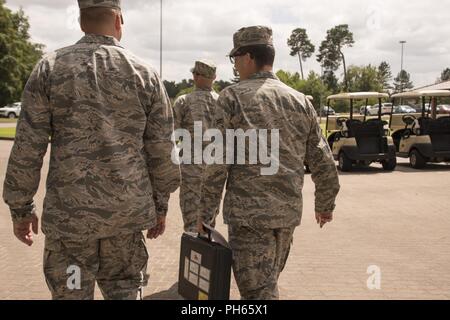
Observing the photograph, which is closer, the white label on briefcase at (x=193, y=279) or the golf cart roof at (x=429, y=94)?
the white label on briefcase at (x=193, y=279)

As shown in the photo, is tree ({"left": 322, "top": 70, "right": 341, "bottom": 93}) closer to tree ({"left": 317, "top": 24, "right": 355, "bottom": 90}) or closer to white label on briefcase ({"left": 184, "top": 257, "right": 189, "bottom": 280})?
tree ({"left": 317, "top": 24, "right": 355, "bottom": 90})

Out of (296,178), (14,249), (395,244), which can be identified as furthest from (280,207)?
(14,249)

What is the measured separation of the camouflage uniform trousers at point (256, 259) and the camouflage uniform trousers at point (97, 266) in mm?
590

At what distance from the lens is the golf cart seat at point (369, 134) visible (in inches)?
499

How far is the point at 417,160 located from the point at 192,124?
9360 millimetres

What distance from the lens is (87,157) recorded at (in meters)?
2.48

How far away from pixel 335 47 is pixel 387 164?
193 ft

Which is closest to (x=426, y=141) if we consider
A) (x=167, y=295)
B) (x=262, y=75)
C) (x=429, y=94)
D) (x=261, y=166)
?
(x=429, y=94)

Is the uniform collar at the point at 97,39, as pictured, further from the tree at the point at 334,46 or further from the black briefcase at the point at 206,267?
the tree at the point at 334,46

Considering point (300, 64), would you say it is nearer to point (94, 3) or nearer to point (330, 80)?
point (330, 80)

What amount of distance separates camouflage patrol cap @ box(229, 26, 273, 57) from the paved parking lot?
2057 millimetres
